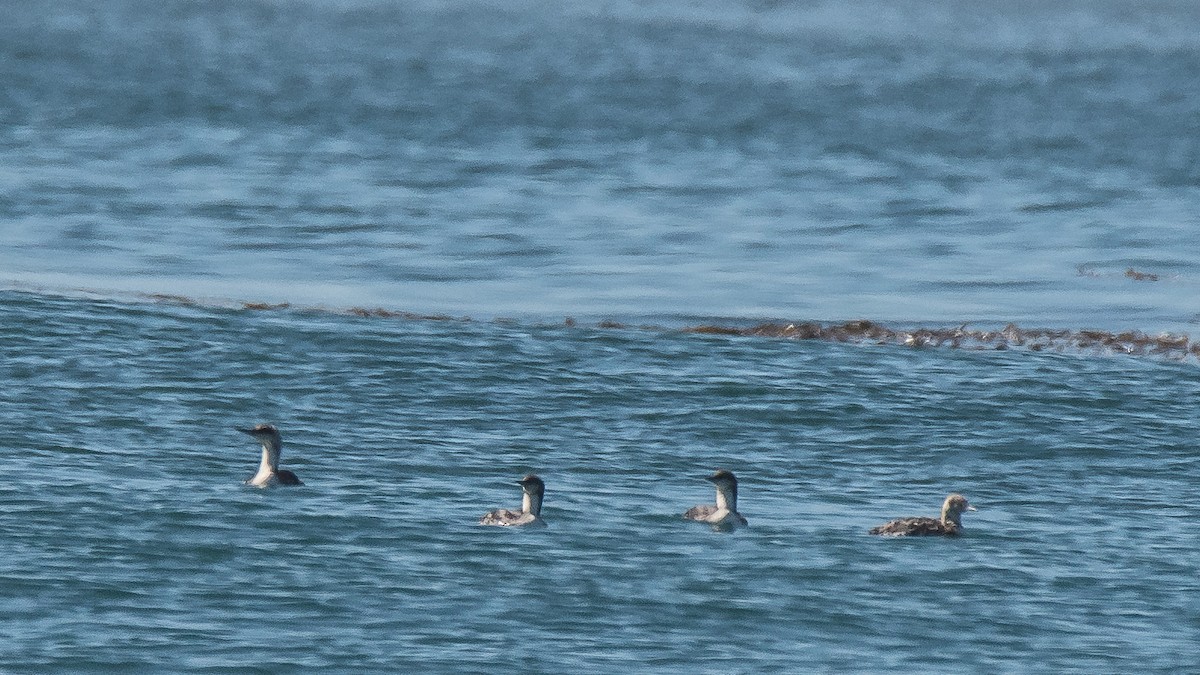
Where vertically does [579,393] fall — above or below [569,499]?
above

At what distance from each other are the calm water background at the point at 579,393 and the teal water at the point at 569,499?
5 cm

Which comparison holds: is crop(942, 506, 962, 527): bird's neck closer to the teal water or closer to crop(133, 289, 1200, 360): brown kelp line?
the teal water

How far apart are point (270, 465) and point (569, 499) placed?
221 centimetres

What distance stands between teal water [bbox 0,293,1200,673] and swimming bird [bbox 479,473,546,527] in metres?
0.11

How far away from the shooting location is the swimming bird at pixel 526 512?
1595cm

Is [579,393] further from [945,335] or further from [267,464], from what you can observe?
[945,335]

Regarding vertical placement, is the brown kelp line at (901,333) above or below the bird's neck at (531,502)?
above

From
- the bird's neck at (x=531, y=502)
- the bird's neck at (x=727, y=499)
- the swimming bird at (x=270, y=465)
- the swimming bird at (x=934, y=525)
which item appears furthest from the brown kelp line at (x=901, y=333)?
the bird's neck at (x=531, y=502)

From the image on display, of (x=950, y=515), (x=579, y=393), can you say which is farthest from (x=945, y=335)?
(x=950, y=515)

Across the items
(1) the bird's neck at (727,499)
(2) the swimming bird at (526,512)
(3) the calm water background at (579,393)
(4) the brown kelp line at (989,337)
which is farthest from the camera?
(4) the brown kelp line at (989,337)

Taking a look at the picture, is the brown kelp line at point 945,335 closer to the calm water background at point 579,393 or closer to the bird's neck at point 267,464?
the calm water background at point 579,393

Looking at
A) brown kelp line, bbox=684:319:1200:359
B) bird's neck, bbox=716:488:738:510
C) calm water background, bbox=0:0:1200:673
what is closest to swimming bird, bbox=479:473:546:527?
calm water background, bbox=0:0:1200:673

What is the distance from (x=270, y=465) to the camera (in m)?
17.2

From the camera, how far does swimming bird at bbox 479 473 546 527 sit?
15945mm
